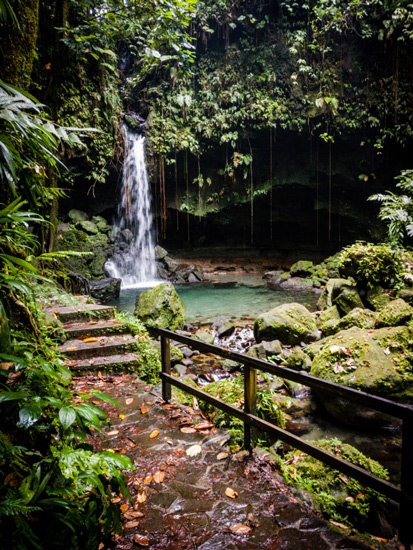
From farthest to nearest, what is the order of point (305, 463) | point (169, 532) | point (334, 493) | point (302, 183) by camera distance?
1. point (302, 183)
2. point (305, 463)
3. point (334, 493)
4. point (169, 532)

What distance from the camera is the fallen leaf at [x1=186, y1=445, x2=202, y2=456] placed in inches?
111

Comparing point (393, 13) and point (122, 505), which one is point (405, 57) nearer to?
point (393, 13)

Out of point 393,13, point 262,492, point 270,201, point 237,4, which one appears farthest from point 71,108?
point 262,492

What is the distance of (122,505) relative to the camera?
86.6 inches

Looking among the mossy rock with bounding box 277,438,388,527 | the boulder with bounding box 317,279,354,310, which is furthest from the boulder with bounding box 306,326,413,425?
the boulder with bounding box 317,279,354,310

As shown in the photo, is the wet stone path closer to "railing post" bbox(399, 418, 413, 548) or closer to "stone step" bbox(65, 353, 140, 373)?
"railing post" bbox(399, 418, 413, 548)

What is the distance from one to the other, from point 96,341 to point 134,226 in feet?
42.2

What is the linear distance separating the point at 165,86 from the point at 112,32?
28.2 ft

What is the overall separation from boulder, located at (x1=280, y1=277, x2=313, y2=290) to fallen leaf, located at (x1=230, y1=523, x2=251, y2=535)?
1291cm

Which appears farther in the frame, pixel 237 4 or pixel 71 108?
pixel 237 4

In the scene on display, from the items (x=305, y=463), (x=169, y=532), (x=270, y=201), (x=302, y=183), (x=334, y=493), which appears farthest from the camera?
(x=270, y=201)

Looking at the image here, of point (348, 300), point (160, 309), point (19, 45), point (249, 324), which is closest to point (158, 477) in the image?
point (19, 45)

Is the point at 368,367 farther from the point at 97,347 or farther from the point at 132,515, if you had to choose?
the point at 97,347

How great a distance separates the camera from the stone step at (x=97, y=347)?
4.60 meters
